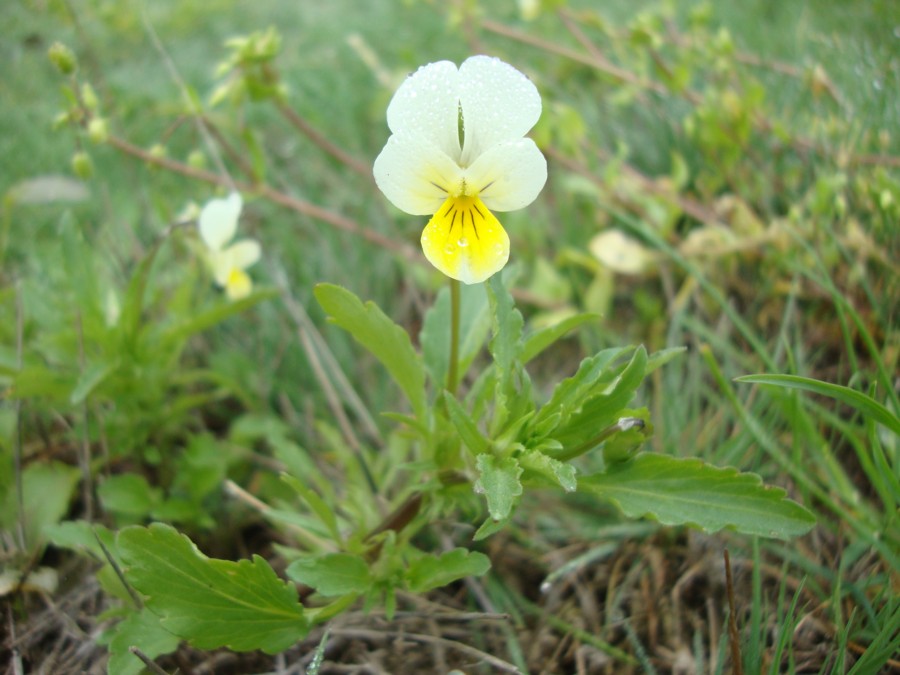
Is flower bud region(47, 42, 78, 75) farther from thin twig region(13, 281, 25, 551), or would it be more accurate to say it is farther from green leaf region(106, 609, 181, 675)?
green leaf region(106, 609, 181, 675)

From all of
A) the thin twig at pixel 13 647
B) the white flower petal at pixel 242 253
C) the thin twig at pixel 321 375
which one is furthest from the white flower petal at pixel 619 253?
the thin twig at pixel 13 647

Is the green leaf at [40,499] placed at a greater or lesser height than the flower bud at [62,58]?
lesser

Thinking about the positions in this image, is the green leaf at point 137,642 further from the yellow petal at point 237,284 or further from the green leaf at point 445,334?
the yellow petal at point 237,284

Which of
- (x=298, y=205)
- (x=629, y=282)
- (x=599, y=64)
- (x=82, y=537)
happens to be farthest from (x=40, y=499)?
(x=599, y=64)

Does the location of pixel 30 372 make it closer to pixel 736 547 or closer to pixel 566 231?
pixel 736 547

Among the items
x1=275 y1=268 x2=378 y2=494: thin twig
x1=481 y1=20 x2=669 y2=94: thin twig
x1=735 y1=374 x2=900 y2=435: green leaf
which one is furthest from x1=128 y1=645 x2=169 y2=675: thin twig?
x1=481 y1=20 x2=669 y2=94: thin twig

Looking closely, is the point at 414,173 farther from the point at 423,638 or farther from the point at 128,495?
the point at 128,495

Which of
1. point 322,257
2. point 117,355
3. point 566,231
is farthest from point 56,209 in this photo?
point 566,231
